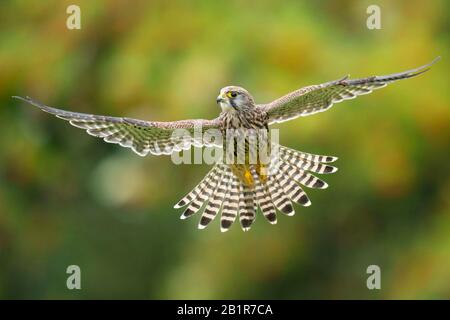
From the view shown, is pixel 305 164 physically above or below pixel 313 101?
below

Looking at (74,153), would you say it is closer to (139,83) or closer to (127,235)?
(127,235)

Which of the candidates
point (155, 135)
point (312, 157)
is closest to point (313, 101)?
point (312, 157)

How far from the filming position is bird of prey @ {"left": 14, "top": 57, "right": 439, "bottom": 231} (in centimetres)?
688

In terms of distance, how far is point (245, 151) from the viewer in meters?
6.89

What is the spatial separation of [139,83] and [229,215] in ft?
17.2

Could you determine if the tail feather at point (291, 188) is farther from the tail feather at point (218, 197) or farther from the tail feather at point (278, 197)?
the tail feather at point (218, 197)

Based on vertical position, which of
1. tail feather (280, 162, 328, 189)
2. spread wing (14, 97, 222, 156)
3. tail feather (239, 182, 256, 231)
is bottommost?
tail feather (239, 182, 256, 231)

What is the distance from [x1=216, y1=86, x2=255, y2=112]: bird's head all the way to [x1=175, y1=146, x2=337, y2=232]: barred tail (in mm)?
444

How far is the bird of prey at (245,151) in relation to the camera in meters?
6.88

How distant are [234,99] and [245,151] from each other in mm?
412

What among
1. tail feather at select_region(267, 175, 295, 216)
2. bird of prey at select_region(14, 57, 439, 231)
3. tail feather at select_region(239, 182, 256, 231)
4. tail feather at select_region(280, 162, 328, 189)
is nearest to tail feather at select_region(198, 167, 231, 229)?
bird of prey at select_region(14, 57, 439, 231)

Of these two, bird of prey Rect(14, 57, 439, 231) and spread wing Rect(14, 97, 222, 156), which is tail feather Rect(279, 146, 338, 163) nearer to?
bird of prey Rect(14, 57, 439, 231)

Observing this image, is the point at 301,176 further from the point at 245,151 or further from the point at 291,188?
the point at 245,151

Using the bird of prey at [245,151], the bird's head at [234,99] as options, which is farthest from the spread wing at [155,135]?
the bird's head at [234,99]
